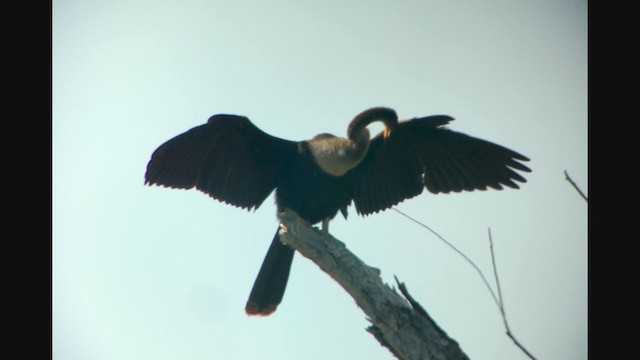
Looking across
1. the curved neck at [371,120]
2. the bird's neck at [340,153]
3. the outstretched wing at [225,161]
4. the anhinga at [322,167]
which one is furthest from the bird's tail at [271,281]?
the curved neck at [371,120]

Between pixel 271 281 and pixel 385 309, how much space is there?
1.62 metres

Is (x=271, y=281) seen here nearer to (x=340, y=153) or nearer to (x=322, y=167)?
(x=322, y=167)

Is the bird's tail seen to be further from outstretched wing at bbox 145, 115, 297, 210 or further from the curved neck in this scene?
the curved neck

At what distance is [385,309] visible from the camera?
2.69 m

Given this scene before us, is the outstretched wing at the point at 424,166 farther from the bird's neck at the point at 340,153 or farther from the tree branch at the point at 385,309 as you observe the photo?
the tree branch at the point at 385,309

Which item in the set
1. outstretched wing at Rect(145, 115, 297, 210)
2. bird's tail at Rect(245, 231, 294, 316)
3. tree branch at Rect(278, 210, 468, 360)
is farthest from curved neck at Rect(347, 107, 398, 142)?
tree branch at Rect(278, 210, 468, 360)

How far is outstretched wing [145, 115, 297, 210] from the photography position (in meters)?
4.25

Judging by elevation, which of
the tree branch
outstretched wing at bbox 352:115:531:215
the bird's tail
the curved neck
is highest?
the curved neck

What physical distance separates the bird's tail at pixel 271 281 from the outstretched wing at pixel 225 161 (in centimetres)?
47

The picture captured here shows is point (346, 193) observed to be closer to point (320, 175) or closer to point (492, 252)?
point (320, 175)

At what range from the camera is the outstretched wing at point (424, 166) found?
13.9 ft
